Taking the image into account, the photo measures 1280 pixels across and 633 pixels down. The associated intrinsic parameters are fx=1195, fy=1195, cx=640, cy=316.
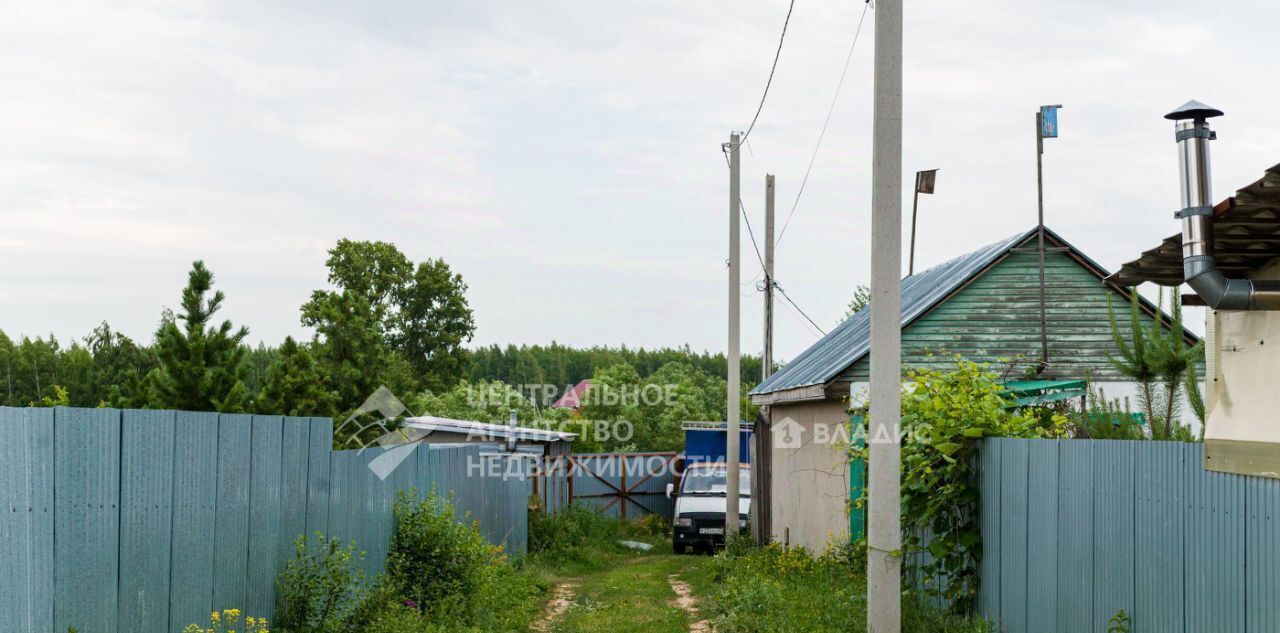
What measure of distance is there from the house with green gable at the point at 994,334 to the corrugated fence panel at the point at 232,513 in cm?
782

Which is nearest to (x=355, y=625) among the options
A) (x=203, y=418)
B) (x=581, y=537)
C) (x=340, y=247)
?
(x=203, y=418)

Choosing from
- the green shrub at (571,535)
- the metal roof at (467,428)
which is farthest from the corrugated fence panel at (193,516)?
the metal roof at (467,428)

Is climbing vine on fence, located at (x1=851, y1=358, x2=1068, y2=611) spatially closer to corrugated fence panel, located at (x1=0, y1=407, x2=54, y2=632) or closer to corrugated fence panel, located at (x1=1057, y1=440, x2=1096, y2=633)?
corrugated fence panel, located at (x1=1057, y1=440, x2=1096, y2=633)

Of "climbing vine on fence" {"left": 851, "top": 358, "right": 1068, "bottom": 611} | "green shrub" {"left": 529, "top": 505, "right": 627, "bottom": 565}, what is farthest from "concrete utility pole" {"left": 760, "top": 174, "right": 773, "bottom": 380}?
"climbing vine on fence" {"left": 851, "top": 358, "right": 1068, "bottom": 611}

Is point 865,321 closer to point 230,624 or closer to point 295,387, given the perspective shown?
point 295,387

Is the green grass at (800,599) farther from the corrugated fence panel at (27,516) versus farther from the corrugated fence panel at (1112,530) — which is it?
the corrugated fence panel at (27,516)

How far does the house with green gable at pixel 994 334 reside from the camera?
15031mm

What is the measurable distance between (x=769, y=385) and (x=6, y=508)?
15171 mm

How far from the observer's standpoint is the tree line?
62.8 feet

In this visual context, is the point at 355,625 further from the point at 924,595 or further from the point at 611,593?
the point at 611,593

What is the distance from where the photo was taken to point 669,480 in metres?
30.0

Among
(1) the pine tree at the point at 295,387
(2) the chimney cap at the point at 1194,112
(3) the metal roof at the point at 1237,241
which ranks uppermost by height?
(2) the chimney cap at the point at 1194,112

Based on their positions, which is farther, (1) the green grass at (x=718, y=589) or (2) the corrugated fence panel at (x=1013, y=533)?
(1) the green grass at (x=718, y=589)

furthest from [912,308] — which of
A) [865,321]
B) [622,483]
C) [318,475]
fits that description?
[622,483]
